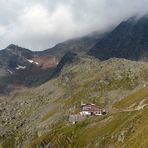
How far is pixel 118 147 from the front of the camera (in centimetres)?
19962

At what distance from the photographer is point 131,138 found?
194 metres

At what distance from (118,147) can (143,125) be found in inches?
Result: 612

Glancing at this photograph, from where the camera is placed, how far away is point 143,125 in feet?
643

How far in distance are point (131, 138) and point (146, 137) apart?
1305 centimetres

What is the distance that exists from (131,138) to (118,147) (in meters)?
9.44

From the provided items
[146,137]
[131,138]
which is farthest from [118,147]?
[146,137]

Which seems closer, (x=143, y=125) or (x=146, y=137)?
(x=146, y=137)

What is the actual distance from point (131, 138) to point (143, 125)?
8248 millimetres

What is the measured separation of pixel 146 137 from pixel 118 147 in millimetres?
21820

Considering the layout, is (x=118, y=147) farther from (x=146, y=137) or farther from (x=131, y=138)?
(x=146, y=137)

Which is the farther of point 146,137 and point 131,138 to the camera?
point 131,138

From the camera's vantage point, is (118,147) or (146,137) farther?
(118,147)

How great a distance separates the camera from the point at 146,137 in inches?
7146
